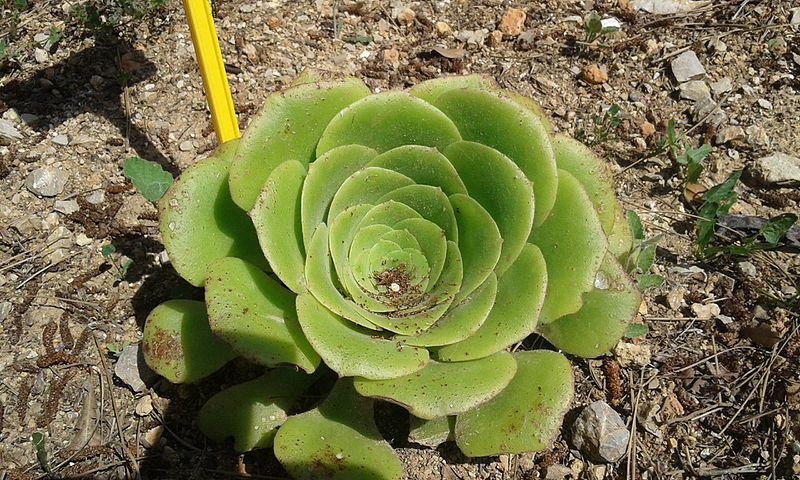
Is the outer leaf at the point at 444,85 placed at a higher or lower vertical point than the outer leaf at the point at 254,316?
higher

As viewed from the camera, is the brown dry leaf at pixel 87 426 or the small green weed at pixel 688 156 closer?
the brown dry leaf at pixel 87 426

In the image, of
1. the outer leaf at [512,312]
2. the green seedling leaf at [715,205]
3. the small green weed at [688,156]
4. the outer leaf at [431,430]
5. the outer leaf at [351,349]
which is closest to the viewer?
the outer leaf at [351,349]

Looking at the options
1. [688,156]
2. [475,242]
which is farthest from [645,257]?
[475,242]

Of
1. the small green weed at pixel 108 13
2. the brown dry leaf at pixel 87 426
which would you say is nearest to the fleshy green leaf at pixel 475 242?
the brown dry leaf at pixel 87 426

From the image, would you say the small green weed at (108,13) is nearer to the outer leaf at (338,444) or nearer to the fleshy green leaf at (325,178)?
the fleshy green leaf at (325,178)

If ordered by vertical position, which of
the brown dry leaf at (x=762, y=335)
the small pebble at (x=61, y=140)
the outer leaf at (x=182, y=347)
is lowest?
the brown dry leaf at (x=762, y=335)

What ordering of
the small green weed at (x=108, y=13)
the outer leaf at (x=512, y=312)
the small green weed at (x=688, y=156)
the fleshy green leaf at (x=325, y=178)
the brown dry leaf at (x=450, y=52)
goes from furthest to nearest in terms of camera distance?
the brown dry leaf at (x=450, y=52) → the small green weed at (x=108, y=13) → the small green weed at (x=688, y=156) → the fleshy green leaf at (x=325, y=178) → the outer leaf at (x=512, y=312)

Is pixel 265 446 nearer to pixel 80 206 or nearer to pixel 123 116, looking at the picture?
pixel 80 206

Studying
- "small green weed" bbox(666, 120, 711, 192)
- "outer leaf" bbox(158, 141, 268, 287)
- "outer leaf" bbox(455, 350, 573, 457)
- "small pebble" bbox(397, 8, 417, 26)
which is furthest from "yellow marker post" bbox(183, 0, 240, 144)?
"small green weed" bbox(666, 120, 711, 192)
